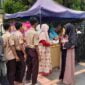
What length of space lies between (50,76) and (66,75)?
49.0 inches

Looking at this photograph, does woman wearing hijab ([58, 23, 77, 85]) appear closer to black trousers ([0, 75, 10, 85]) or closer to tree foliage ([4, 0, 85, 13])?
black trousers ([0, 75, 10, 85])

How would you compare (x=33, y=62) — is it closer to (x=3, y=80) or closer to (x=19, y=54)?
(x=19, y=54)

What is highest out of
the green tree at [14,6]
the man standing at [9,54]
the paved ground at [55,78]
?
the green tree at [14,6]

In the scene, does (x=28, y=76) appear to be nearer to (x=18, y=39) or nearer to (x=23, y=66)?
(x=23, y=66)

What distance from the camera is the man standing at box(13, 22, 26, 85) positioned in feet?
24.6

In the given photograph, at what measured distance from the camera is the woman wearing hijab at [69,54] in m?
7.71

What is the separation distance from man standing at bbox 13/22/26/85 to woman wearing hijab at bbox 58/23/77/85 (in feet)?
3.71

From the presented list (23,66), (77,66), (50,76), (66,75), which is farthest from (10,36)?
(77,66)

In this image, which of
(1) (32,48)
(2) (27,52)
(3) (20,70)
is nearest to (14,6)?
(3) (20,70)

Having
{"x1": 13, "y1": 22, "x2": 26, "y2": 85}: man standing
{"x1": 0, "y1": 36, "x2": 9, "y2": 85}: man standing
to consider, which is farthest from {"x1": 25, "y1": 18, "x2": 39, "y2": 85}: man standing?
{"x1": 0, "y1": 36, "x2": 9, "y2": 85}: man standing

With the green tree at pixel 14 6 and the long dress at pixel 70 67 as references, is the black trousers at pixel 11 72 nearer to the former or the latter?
the long dress at pixel 70 67

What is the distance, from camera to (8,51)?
7180 millimetres

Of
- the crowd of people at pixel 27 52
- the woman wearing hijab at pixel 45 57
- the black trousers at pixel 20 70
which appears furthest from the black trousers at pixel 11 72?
the woman wearing hijab at pixel 45 57

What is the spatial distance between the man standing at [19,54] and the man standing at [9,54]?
238 mm
